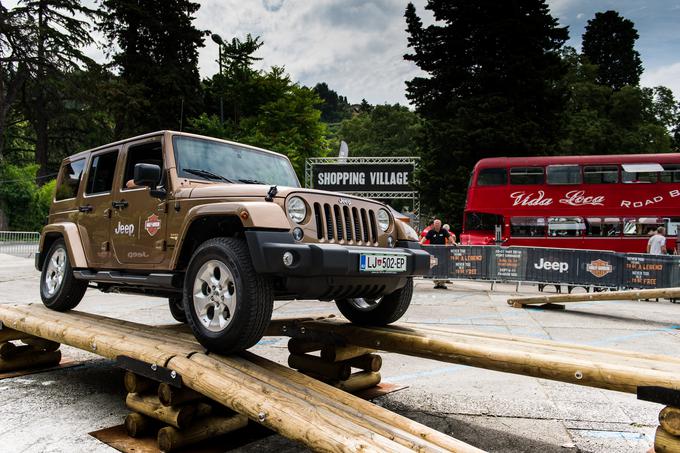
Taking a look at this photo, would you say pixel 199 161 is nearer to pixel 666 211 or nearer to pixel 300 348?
pixel 300 348

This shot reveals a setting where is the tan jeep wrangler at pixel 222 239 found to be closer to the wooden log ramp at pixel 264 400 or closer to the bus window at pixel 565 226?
the wooden log ramp at pixel 264 400

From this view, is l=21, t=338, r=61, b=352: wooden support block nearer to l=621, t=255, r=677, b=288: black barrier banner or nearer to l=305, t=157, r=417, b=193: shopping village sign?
l=621, t=255, r=677, b=288: black barrier banner

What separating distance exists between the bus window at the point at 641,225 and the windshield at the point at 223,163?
60.8ft

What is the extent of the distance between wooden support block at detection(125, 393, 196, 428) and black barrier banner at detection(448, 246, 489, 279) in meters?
12.1

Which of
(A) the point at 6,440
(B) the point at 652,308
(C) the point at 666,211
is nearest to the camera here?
(A) the point at 6,440

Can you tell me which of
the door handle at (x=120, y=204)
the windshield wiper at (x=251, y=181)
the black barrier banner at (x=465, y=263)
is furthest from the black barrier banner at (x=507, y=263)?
the door handle at (x=120, y=204)

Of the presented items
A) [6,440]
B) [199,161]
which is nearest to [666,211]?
[199,161]

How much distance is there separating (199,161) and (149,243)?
0.83 m

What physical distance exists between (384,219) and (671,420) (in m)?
2.45

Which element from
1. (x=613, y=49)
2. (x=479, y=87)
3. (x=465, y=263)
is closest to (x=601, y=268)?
(x=465, y=263)

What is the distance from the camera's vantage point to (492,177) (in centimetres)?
2188

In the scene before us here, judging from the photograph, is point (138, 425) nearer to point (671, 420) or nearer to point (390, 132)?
point (671, 420)

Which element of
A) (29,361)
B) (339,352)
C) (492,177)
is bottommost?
(29,361)

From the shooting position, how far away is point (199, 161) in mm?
4773
